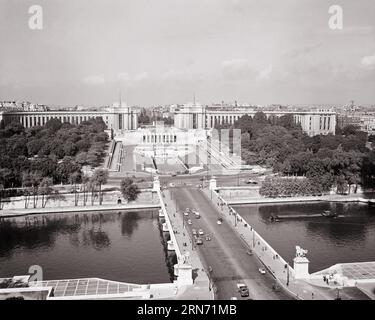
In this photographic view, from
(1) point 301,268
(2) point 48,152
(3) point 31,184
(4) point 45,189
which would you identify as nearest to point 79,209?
(4) point 45,189

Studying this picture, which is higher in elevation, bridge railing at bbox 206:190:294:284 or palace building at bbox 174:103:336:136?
palace building at bbox 174:103:336:136

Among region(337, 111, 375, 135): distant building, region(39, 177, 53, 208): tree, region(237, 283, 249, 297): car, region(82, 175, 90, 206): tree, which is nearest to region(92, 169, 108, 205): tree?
region(82, 175, 90, 206): tree

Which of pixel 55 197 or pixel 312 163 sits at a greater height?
pixel 312 163

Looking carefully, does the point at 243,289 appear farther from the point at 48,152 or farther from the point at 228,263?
the point at 48,152

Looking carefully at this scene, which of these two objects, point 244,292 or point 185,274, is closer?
point 244,292

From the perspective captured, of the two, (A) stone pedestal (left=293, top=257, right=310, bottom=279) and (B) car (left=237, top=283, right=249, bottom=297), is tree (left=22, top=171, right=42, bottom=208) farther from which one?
(A) stone pedestal (left=293, top=257, right=310, bottom=279)

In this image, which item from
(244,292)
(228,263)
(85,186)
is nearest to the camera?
(244,292)
